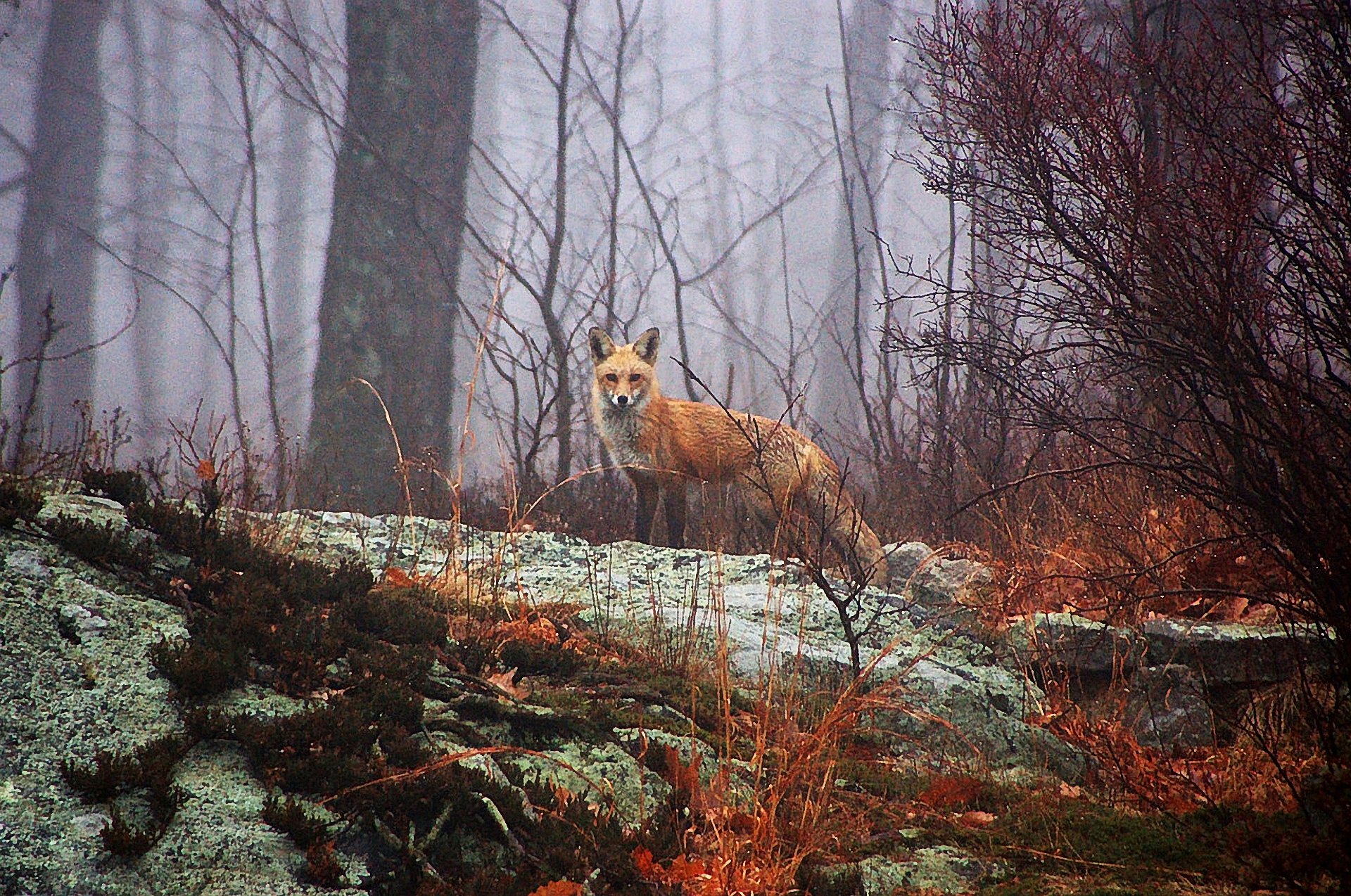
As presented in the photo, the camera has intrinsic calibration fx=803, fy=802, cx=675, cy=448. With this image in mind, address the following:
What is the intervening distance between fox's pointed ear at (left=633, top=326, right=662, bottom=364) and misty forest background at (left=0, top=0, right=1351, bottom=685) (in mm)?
448

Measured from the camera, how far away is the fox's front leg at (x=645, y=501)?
7.22m

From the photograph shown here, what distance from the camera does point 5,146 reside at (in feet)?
66.2

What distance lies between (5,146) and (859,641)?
25.3 meters

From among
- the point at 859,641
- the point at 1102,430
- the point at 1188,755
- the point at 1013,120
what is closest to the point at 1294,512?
the point at 1188,755

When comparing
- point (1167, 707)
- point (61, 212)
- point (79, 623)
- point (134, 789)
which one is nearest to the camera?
point (134, 789)

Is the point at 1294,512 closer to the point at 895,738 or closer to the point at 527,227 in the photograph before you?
the point at 895,738

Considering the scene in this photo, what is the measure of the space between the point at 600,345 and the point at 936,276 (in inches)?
360

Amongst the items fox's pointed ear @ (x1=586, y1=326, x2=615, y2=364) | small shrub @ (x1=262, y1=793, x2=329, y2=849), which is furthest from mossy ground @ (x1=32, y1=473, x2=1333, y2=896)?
fox's pointed ear @ (x1=586, y1=326, x2=615, y2=364)

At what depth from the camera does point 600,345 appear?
768 centimetres

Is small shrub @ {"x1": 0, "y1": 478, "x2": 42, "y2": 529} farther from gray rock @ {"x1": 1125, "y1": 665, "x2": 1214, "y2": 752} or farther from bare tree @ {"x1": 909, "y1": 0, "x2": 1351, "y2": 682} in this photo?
gray rock @ {"x1": 1125, "y1": 665, "x2": 1214, "y2": 752}

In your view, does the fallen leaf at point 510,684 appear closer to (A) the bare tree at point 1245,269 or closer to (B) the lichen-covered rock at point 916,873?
(B) the lichen-covered rock at point 916,873

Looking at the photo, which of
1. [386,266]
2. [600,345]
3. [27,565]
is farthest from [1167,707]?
[386,266]

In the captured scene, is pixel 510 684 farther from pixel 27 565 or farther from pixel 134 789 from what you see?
pixel 27 565

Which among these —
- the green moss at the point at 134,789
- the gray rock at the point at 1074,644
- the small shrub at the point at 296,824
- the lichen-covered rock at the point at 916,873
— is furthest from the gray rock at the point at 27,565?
the gray rock at the point at 1074,644
